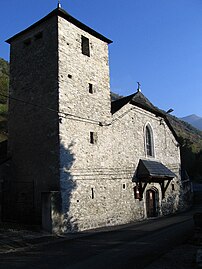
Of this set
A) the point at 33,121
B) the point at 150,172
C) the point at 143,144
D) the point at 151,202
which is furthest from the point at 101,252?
the point at 143,144

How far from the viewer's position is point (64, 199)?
489 inches

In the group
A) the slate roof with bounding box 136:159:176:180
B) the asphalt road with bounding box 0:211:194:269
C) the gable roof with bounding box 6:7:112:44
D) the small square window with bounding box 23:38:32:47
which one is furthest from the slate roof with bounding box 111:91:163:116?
the asphalt road with bounding box 0:211:194:269

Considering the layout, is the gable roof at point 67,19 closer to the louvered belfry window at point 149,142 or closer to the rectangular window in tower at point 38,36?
the rectangular window in tower at point 38,36

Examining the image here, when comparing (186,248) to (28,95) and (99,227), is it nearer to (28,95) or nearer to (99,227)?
(99,227)

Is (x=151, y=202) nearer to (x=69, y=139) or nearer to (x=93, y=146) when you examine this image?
(x=93, y=146)

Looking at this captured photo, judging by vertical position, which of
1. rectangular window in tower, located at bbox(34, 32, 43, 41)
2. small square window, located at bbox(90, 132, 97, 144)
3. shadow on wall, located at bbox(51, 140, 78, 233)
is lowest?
shadow on wall, located at bbox(51, 140, 78, 233)

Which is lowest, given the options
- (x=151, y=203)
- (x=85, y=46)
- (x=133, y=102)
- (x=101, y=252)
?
(x=101, y=252)

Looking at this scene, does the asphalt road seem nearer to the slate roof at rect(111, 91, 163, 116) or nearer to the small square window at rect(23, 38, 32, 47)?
the slate roof at rect(111, 91, 163, 116)

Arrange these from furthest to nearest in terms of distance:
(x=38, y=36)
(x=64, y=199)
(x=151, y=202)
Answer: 1. (x=151, y=202)
2. (x=38, y=36)
3. (x=64, y=199)

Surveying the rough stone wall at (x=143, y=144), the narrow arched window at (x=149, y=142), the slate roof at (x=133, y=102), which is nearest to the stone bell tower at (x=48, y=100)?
the slate roof at (x=133, y=102)

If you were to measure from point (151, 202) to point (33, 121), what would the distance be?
33.6 feet

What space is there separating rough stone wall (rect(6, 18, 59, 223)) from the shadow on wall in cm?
31

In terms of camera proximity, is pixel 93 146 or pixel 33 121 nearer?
pixel 33 121

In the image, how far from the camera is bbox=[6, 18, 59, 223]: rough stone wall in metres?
13.4
